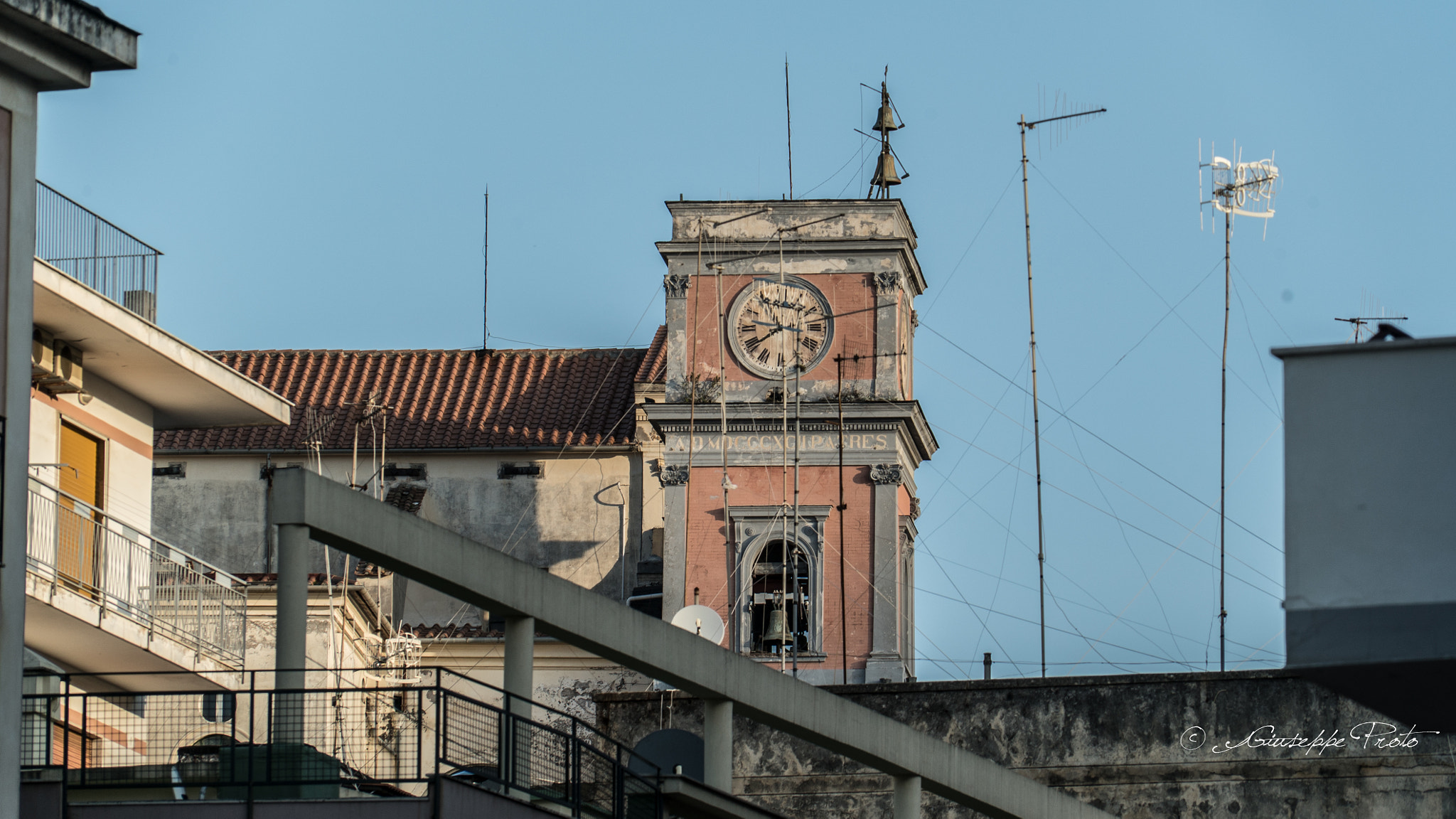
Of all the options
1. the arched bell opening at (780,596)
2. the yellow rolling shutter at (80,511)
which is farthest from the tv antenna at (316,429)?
the yellow rolling shutter at (80,511)

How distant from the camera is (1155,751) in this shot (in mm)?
26453

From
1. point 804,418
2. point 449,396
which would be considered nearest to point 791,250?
point 804,418

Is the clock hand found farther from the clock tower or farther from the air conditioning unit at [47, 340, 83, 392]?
the air conditioning unit at [47, 340, 83, 392]

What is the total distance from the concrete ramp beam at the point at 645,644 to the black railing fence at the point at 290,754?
1.09m

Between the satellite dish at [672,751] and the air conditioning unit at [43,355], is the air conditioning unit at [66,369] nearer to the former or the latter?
the air conditioning unit at [43,355]

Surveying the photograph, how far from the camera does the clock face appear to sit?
140ft

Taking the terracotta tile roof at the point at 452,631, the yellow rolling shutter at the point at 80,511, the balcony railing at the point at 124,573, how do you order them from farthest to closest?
the terracotta tile roof at the point at 452,631, the yellow rolling shutter at the point at 80,511, the balcony railing at the point at 124,573

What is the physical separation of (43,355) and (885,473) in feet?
61.9

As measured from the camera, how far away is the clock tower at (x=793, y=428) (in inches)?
1635

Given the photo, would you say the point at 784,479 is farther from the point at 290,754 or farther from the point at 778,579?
the point at 290,754

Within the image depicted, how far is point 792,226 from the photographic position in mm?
42781

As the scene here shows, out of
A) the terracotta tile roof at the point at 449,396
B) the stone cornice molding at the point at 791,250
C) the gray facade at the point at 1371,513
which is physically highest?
the stone cornice molding at the point at 791,250

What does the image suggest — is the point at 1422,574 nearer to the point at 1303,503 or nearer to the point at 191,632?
the point at 1303,503

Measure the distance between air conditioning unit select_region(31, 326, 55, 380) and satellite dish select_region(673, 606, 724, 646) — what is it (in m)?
11.6
